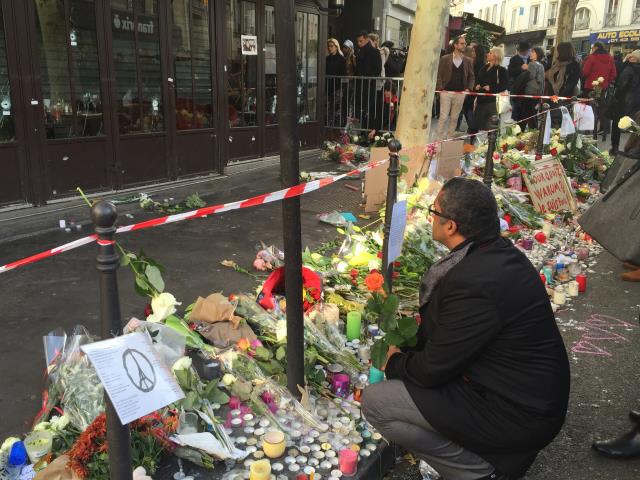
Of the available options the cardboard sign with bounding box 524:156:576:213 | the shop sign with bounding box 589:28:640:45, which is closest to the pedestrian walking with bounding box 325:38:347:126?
the cardboard sign with bounding box 524:156:576:213

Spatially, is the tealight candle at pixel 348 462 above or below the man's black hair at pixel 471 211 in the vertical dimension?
below

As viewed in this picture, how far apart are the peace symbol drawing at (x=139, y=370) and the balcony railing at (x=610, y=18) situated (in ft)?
166

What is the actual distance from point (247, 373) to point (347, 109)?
9.08 metres

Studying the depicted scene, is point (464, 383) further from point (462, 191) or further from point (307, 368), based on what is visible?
point (307, 368)

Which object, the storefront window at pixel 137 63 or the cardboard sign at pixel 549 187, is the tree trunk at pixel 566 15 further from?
the storefront window at pixel 137 63

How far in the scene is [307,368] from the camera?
10.5ft

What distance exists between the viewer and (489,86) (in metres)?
11.2

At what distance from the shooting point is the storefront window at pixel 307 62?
1027cm

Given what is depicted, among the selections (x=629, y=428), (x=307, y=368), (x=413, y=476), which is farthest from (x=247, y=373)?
(x=629, y=428)

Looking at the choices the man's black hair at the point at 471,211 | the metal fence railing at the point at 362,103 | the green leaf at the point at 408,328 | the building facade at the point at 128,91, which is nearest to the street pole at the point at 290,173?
the green leaf at the point at 408,328

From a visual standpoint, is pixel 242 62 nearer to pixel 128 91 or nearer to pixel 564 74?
pixel 128 91

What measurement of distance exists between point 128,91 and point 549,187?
533 centimetres

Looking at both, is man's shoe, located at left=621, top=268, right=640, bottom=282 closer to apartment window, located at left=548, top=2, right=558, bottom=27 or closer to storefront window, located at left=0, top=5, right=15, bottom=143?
storefront window, located at left=0, top=5, right=15, bottom=143

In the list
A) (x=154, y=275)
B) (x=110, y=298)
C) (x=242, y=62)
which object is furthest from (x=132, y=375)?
(x=242, y=62)
